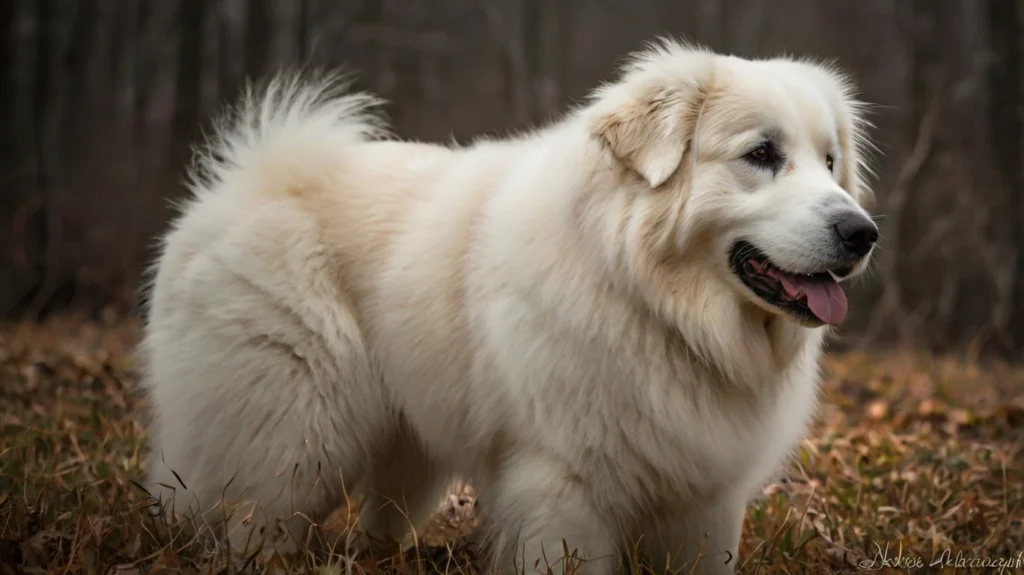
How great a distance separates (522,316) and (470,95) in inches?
419

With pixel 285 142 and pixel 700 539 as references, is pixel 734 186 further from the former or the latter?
pixel 285 142

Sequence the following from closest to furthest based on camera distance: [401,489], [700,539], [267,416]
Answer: [700,539] → [267,416] → [401,489]

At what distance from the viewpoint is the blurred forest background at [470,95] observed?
33.4 ft

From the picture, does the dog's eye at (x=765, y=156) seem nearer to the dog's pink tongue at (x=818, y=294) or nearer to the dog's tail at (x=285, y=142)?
the dog's pink tongue at (x=818, y=294)

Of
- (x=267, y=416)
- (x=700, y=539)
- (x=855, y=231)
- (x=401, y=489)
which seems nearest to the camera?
(x=855, y=231)

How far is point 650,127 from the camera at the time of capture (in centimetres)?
288

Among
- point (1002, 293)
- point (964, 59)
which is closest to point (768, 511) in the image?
point (1002, 293)

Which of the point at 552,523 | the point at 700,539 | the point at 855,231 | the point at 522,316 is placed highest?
the point at 855,231

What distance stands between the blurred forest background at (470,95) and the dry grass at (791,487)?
3989 mm

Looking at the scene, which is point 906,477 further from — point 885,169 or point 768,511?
point 885,169

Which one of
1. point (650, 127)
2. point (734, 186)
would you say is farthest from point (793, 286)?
point (650, 127)

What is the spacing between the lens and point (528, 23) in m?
13.0

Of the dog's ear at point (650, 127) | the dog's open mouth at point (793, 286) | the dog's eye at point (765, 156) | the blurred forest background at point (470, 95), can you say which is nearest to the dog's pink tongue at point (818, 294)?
the dog's open mouth at point (793, 286)

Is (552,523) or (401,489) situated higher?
(552,523)
